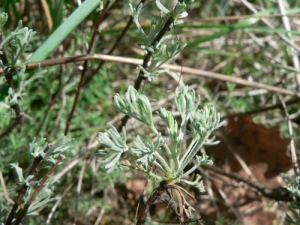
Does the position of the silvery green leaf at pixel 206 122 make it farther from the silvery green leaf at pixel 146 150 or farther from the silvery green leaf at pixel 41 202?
the silvery green leaf at pixel 41 202

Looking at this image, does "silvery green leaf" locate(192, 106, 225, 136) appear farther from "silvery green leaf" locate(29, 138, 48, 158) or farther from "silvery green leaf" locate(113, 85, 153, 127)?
"silvery green leaf" locate(29, 138, 48, 158)

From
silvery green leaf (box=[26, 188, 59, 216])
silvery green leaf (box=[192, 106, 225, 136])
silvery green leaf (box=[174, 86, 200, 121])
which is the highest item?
silvery green leaf (box=[174, 86, 200, 121])

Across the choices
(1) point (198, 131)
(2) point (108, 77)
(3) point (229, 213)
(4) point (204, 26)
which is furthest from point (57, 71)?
(1) point (198, 131)

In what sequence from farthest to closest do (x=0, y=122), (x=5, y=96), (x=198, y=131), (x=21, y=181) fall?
1. (x=0, y=122)
2. (x=5, y=96)
3. (x=21, y=181)
4. (x=198, y=131)

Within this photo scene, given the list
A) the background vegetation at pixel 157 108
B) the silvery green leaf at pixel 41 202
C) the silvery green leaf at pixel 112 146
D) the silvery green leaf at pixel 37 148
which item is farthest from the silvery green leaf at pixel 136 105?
the background vegetation at pixel 157 108

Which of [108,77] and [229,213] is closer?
[229,213]

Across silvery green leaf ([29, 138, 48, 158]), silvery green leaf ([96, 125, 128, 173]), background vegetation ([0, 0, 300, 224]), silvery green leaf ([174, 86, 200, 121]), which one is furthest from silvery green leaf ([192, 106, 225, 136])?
background vegetation ([0, 0, 300, 224])

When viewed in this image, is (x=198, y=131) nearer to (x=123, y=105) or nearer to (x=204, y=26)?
(x=123, y=105)
